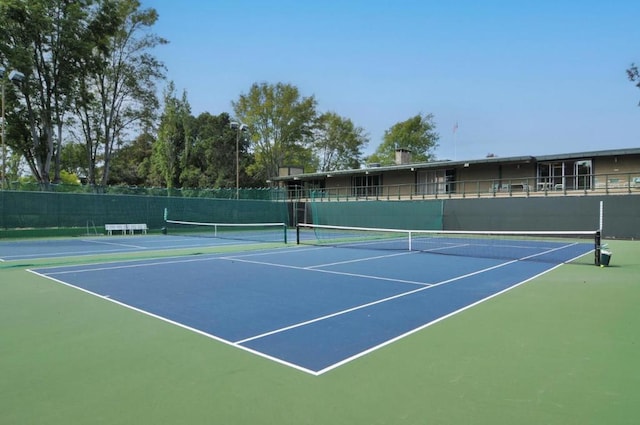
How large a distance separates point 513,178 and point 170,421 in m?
29.2

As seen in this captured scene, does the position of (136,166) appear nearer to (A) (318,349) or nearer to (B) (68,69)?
(B) (68,69)

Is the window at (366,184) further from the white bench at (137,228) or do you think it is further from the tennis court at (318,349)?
the tennis court at (318,349)

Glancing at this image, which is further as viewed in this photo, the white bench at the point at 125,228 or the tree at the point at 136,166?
the tree at the point at 136,166

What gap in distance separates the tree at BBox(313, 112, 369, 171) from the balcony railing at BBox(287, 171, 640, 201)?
59.7 feet

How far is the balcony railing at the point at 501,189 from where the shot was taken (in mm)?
24047

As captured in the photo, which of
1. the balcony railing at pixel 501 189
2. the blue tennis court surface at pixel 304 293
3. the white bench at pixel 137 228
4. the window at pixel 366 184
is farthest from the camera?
the window at pixel 366 184

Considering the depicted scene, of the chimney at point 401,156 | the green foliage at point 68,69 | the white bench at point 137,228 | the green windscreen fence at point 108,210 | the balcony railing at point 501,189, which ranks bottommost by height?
the white bench at point 137,228

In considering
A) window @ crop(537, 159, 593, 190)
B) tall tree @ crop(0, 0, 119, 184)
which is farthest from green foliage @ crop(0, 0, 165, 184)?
window @ crop(537, 159, 593, 190)

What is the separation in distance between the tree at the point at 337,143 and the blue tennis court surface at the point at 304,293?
146 feet

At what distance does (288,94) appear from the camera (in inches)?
1957

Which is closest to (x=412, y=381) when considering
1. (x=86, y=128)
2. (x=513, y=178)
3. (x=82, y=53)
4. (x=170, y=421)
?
(x=170, y=421)

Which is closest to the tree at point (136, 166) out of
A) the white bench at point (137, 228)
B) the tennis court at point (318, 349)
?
the white bench at point (137, 228)

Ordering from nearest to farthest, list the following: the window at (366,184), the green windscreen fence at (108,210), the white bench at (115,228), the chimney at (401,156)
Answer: the green windscreen fence at (108,210)
the white bench at (115,228)
the window at (366,184)
the chimney at (401,156)

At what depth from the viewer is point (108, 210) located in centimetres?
2459
